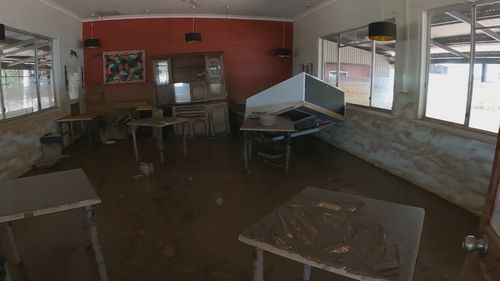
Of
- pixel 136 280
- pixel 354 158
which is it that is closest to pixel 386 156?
pixel 354 158

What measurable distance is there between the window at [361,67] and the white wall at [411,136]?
0.22m

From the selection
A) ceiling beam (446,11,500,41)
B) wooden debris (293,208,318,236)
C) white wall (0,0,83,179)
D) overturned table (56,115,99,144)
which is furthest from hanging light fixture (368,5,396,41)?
overturned table (56,115,99,144)

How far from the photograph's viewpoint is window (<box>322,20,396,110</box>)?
17.7 feet

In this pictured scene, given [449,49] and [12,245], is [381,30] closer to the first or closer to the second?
[449,49]

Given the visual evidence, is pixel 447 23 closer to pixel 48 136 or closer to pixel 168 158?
pixel 168 158

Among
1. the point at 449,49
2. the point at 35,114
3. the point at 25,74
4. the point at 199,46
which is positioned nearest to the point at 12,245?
the point at 35,114

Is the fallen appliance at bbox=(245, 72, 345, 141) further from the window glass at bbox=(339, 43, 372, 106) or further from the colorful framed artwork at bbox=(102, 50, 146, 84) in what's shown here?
the colorful framed artwork at bbox=(102, 50, 146, 84)

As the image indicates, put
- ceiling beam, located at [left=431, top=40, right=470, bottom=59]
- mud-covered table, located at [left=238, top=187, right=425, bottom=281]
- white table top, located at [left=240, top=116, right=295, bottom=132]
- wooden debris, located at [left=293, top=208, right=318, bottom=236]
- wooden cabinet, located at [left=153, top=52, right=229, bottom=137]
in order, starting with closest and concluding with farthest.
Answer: mud-covered table, located at [left=238, top=187, right=425, bottom=281]
wooden debris, located at [left=293, top=208, right=318, bottom=236]
ceiling beam, located at [left=431, top=40, right=470, bottom=59]
white table top, located at [left=240, top=116, right=295, bottom=132]
wooden cabinet, located at [left=153, top=52, right=229, bottom=137]

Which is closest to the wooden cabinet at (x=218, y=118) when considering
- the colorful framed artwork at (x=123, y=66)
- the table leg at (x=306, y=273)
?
the colorful framed artwork at (x=123, y=66)

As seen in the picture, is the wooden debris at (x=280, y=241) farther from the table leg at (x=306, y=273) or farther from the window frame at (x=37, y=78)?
the window frame at (x=37, y=78)

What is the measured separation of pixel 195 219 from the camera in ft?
11.7

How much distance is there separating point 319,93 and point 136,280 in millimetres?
3619

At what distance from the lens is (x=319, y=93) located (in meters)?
5.22

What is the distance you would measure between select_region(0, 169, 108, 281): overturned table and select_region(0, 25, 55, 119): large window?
324 centimetres
